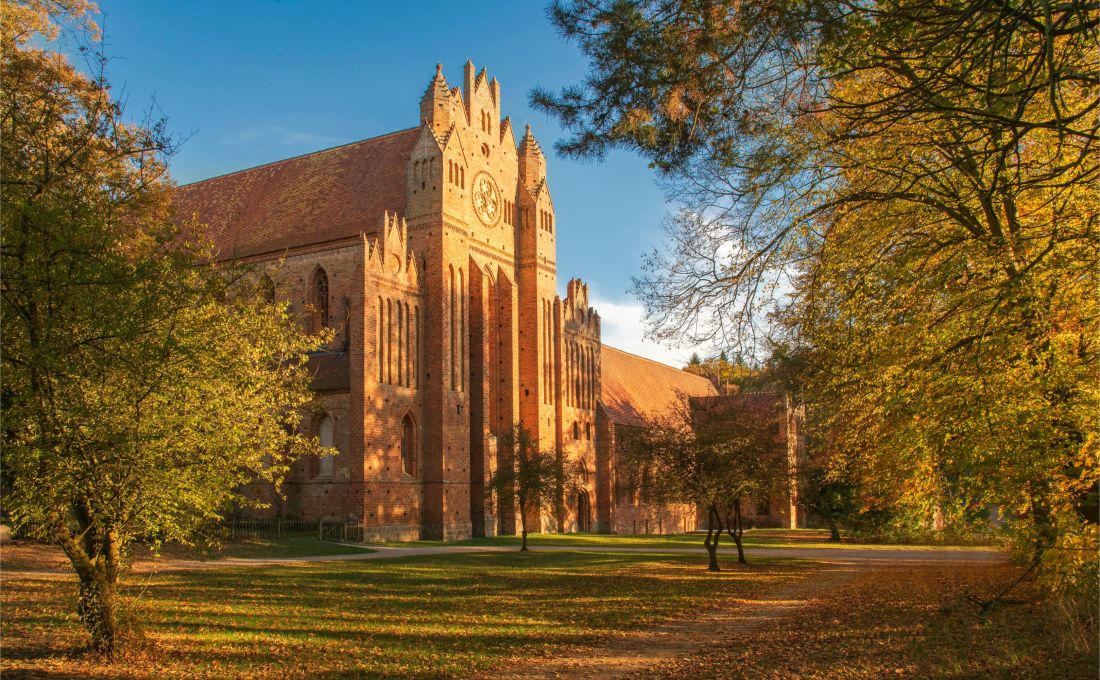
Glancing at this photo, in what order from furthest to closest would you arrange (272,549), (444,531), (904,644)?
1. (444,531)
2. (272,549)
3. (904,644)

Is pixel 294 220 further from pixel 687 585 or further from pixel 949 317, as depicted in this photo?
pixel 949 317

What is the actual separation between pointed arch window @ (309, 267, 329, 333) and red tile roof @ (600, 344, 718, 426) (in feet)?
66.8

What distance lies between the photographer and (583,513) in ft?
162

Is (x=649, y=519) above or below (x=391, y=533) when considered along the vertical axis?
below

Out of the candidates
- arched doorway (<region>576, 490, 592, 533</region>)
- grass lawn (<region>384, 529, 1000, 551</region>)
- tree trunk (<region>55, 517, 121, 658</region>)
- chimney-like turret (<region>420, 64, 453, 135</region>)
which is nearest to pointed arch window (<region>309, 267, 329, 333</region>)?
chimney-like turret (<region>420, 64, 453, 135</region>)

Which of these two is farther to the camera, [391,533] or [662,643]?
[391,533]

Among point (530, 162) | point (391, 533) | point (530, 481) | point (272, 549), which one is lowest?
point (391, 533)

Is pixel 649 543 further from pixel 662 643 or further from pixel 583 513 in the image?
pixel 662 643

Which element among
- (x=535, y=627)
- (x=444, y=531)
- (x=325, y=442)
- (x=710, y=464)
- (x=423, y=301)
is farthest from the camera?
(x=423, y=301)

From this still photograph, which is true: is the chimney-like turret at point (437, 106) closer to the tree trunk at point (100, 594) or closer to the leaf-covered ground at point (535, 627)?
the leaf-covered ground at point (535, 627)

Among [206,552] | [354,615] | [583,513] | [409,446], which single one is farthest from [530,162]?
[354,615]

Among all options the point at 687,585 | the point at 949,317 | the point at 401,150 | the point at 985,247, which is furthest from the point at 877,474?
the point at 401,150

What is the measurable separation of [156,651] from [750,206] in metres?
9.28

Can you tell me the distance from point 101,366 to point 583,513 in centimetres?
4227
